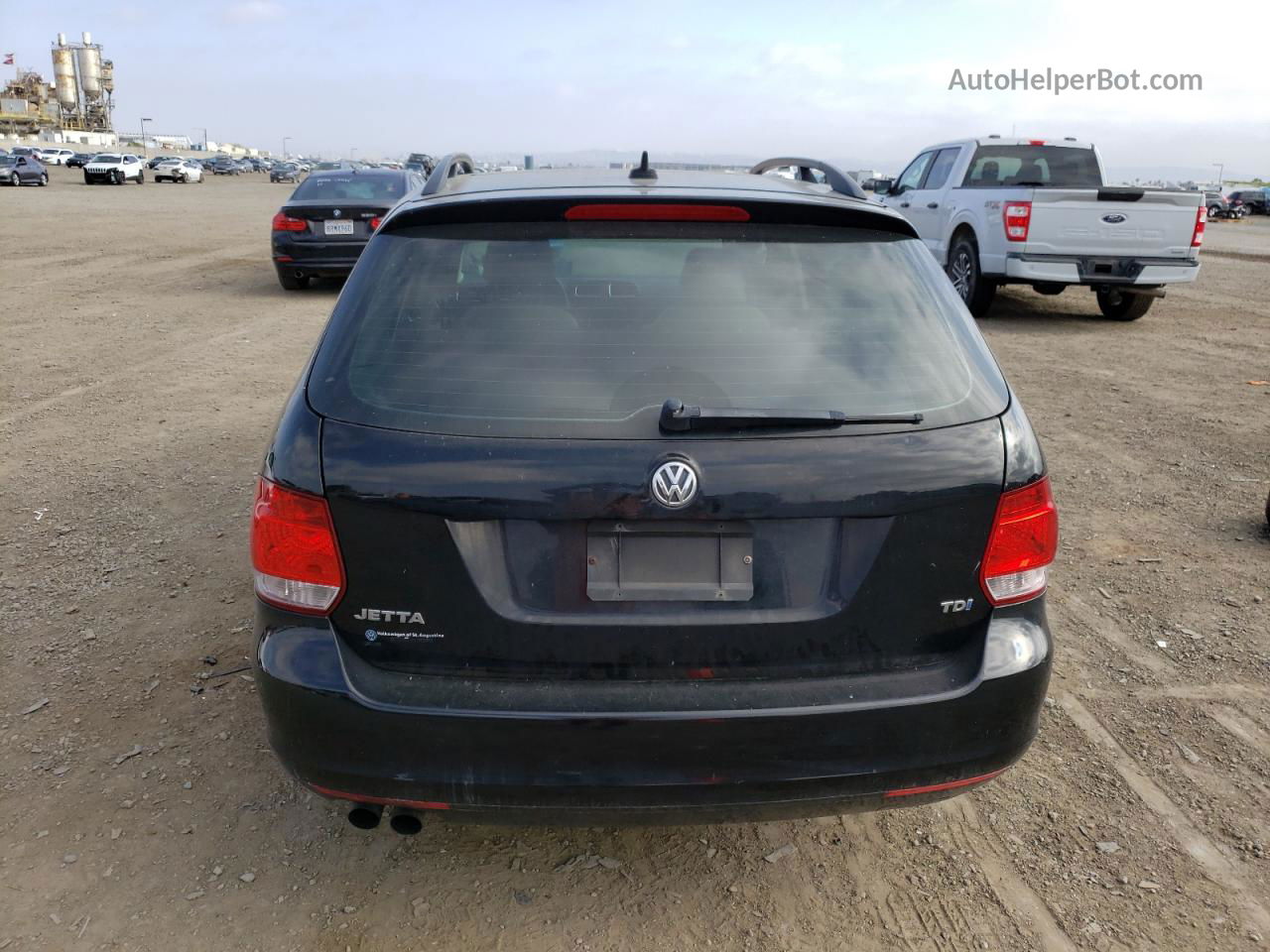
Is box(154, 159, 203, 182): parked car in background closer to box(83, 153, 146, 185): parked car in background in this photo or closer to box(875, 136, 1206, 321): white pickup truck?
box(83, 153, 146, 185): parked car in background

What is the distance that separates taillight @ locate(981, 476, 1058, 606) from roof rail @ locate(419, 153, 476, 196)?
1.71 m

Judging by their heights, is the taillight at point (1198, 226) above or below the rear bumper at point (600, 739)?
above

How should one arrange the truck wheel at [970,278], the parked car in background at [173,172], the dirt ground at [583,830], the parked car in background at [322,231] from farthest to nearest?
the parked car in background at [173,172], the parked car in background at [322,231], the truck wheel at [970,278], the dirt ground at [583,830]

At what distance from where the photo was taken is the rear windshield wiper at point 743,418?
2119 millimetres

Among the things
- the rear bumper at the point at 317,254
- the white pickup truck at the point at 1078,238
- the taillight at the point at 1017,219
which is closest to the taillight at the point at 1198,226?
the white pickup truck at the point at 1078,238

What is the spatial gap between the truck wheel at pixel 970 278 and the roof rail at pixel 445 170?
364 inches

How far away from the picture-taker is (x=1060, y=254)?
11258mm

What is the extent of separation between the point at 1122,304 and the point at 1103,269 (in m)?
1.58

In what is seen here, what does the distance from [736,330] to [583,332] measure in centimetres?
35

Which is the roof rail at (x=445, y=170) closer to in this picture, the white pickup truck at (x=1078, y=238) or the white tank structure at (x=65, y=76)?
Result: the white pickup truck at (x=1078, y=238)

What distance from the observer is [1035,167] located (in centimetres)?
1309

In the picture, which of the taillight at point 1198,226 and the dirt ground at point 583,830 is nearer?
the dirt ground at point 583,830

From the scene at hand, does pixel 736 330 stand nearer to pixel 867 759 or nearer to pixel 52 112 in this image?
pixel 867 759

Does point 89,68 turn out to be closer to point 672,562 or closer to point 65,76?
point 65,76
